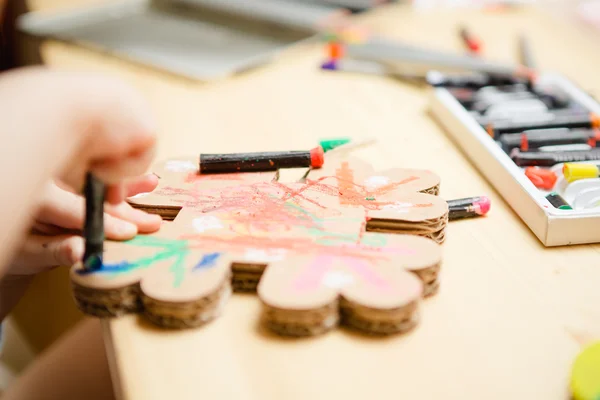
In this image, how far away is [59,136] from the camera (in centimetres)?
31

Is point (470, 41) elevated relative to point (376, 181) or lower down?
elevated

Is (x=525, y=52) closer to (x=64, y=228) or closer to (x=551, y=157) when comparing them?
(x=551, y=157)

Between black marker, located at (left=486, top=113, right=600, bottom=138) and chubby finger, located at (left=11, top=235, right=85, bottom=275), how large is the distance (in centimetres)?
42

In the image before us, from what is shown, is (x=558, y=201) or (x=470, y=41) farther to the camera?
(x=470, y=41)

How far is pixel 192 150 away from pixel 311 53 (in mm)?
371

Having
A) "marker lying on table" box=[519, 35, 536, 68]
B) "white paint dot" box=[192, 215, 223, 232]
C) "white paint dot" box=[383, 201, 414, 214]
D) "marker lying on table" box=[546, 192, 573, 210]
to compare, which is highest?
"marker lying on table" box=[519, 35, 536, 68]

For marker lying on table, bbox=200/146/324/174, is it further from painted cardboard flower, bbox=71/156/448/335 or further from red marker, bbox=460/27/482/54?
red marker, bbox=460/27/482/54

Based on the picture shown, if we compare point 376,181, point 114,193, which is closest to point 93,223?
point 114,193

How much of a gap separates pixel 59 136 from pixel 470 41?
0.76 metres

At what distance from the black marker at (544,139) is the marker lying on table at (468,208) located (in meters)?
0.10

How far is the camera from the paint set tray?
1.51 ft

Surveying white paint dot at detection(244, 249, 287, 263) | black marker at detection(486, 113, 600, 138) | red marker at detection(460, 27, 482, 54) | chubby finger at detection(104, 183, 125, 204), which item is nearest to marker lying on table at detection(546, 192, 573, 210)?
black marker at detection(486, 113, 600, 138)

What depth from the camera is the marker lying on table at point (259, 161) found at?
1.66ft

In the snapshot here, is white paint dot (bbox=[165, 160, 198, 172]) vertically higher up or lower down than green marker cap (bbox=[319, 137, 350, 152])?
lower down
